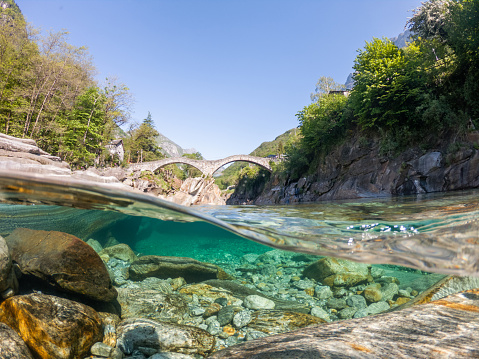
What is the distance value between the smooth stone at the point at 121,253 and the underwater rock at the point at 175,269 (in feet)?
0.73

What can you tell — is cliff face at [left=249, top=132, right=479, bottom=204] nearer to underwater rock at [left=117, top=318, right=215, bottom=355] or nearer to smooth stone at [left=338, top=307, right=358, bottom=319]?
smooth stone at [left=338, top=307, right=358, bottom=319]

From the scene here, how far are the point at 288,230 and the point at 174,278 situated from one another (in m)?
2.42

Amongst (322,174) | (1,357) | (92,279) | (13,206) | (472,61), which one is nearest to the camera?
(1,357)

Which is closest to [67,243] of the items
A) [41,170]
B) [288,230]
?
[41,170]

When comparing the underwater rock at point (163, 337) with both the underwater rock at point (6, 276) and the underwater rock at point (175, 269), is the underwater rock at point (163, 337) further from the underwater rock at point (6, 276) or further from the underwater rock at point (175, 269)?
the underwater rock at point (6, 276)

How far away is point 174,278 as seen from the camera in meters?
4.55

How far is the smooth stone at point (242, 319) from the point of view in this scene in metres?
3.37

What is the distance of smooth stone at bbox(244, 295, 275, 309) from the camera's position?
3.73 metres

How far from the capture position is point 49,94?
24.2 meters

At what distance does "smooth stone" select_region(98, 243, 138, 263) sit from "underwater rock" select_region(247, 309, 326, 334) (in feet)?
9.29

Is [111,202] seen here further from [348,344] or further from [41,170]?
[348,344]

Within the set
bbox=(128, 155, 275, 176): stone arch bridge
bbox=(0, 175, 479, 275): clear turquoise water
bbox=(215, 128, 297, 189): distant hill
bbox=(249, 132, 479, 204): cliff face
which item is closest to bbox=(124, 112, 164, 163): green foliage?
bbox=(128, 155, 275, 176): stone arch bridge

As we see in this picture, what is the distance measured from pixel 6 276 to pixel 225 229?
9.87 feet

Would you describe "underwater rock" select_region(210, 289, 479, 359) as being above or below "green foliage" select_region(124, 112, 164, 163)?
below
